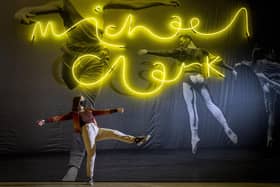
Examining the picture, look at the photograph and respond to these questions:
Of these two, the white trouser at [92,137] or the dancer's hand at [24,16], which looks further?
the dancer's hand at [24,16]

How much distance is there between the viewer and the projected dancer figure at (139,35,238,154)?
428 cm

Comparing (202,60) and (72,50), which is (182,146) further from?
(72,50)

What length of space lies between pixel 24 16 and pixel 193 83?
216 centimetres

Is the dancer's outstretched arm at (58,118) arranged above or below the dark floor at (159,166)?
above

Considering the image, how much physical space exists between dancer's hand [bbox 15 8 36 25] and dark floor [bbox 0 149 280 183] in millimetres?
1564

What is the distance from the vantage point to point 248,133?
14.1 ft

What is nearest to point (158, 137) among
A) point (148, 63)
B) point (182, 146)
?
point (182, 146)

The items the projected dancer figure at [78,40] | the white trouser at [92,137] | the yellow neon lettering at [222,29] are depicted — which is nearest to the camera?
the white trouser at [92,137]

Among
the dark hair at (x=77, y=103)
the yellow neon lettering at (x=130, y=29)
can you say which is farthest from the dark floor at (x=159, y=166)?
the yellow neon lettering at (x=130, y=29)

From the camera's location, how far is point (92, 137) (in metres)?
4.10

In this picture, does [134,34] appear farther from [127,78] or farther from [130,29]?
[127,78]

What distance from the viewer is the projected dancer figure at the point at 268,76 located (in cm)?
434

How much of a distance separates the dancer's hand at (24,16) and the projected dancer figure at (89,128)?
1075 mm

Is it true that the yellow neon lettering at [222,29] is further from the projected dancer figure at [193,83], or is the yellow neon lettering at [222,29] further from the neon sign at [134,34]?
the projected dancer figure at [193,83]
